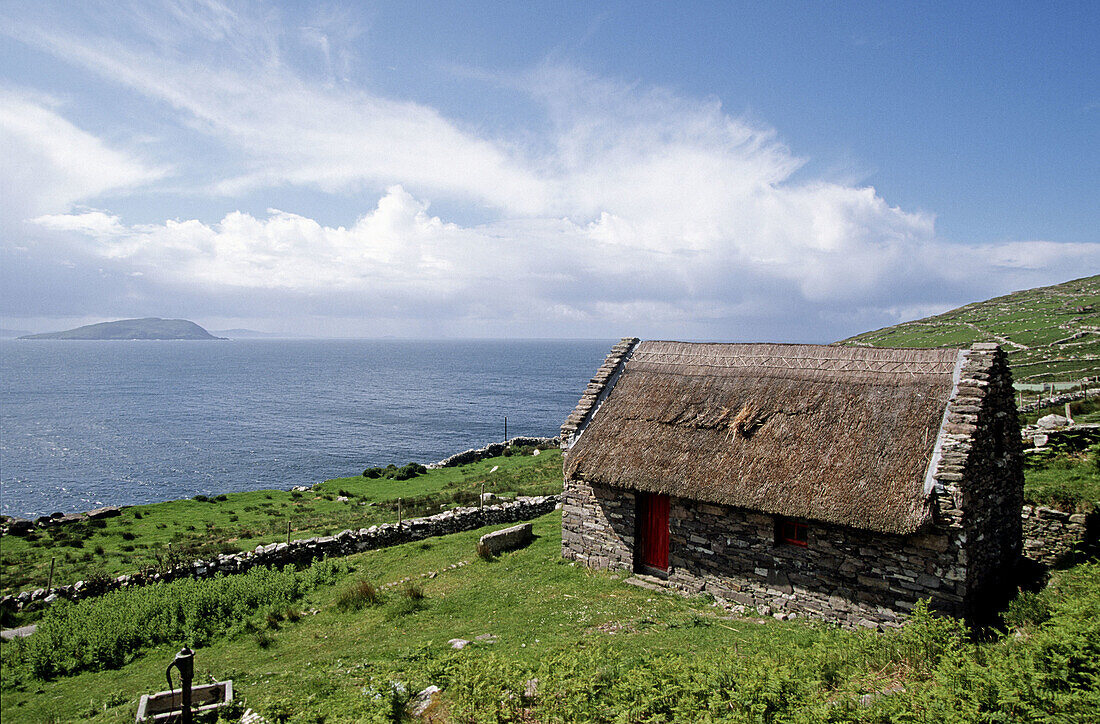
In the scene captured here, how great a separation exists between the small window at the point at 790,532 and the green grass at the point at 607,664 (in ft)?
5.53

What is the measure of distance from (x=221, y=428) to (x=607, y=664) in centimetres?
7267

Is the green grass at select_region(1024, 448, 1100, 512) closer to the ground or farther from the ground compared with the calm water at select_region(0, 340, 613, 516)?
farther from the ground

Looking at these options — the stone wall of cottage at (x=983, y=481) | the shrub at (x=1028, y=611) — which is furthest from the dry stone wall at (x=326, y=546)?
the shrub at (x=1028, y=611)

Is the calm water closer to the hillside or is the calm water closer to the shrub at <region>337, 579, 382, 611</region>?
the shrub at <region>337, 579, 382, 611</region>

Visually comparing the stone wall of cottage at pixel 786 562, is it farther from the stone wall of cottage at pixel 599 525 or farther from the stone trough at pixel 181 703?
the stone trough at pixel 181 703

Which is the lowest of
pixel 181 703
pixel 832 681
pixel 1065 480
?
pixel 181 703

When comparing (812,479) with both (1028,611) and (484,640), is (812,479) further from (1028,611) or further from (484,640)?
(484,640)

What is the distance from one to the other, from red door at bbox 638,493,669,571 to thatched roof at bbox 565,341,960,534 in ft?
3.32

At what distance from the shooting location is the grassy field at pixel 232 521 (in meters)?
19.4

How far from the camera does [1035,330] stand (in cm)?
6562

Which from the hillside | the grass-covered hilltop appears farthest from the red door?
the hillside

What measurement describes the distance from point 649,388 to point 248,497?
2497cm

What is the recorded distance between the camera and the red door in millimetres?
14867

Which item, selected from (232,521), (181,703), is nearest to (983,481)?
(181,703)
